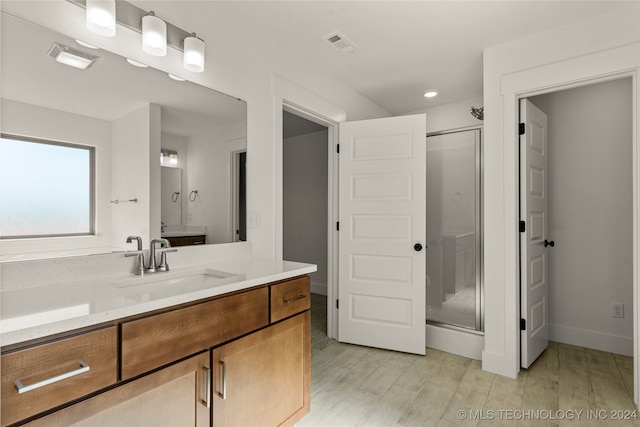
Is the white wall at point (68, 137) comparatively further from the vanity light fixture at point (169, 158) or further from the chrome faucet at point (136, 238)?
the vanity light fixture at point (169, 158)

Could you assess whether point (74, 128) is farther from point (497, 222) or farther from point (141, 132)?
point (497, 222)

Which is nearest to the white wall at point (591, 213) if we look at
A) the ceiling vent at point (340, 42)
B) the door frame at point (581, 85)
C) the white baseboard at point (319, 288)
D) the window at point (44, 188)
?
the door frame at point (581, 85)

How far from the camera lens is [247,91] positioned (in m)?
2.16

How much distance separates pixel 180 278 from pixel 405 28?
206cm

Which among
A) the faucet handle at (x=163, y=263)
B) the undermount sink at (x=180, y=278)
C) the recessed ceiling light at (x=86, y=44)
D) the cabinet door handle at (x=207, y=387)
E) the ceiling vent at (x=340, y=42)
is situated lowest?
the cabinet door handle at (x=207, y=387)

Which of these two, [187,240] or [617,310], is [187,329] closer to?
[187,240]

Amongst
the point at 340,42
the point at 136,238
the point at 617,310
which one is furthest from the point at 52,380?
the point at 617,310

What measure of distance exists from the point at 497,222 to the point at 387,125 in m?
1.19

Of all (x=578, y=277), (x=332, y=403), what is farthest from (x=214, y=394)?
(x=578, y=277)

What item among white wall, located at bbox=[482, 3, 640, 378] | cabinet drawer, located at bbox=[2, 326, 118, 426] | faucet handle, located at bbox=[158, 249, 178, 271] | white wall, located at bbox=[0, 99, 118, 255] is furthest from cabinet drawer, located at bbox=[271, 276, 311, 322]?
white wall, located at bbox=[482, 3, 640, 378]

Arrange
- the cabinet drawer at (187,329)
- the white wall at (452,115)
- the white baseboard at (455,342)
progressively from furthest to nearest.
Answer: the white wall at (452,115)
the white baseboard at (455,342)
the cabinet drawer at (187,329)

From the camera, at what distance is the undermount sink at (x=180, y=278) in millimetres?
1437

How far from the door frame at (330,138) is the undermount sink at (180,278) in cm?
77

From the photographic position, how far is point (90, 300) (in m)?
1.07
